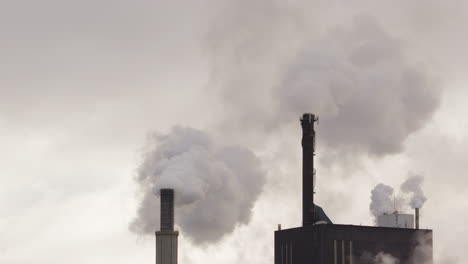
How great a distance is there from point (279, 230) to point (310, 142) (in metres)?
9.77

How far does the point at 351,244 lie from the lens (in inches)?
3565

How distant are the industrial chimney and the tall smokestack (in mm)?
16077

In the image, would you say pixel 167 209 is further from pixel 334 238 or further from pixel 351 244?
pixel 351 244

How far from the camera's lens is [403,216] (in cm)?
9656

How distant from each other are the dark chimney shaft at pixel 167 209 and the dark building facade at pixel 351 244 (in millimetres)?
14828

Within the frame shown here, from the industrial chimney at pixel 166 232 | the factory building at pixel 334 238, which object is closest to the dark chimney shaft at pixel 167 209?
the industrial chimney at pixel 166 232

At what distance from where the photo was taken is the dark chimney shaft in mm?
82812

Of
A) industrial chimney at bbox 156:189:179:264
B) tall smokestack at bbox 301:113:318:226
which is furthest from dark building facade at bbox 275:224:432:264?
industrial chimney at bbox 156:189:179:264

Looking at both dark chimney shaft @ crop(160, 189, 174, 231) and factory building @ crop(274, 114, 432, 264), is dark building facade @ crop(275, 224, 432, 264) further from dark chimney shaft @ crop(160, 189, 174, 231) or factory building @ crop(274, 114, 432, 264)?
dark chimney shaft @ crop(160, 189, 174, 231)

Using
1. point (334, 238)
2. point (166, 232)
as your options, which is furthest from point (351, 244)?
point (166, 232)

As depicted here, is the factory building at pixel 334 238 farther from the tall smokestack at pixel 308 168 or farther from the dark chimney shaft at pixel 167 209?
the dark chimney shaft at pixel 167 209

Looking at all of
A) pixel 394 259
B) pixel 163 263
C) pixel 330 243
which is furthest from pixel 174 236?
pixel 394 259

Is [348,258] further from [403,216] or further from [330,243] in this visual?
[403,216]

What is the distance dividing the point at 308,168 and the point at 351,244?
8728 millimetres
